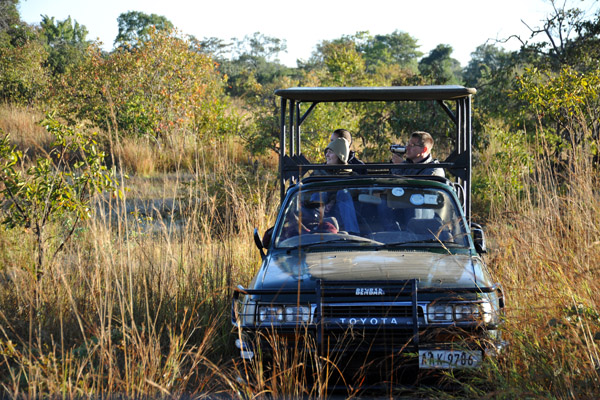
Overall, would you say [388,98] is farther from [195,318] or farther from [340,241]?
[195,318]

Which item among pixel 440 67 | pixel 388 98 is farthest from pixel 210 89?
pixel 388 98

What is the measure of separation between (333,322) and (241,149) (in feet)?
40.1

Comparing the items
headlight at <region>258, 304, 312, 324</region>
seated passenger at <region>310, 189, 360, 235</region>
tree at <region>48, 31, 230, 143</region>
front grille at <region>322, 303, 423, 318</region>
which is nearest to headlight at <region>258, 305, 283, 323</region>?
headlight at <region>258, 304, 312, 324</region>

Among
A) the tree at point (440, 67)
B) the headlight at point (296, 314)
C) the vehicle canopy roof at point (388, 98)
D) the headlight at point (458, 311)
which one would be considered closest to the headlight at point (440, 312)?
the headlight at point (458, 311)

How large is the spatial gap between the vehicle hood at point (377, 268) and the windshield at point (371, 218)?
218 millimetres

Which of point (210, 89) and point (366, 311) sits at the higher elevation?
point (210, 89)

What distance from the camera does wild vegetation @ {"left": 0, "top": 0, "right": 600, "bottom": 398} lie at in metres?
3.83

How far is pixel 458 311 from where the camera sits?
389 centimetres

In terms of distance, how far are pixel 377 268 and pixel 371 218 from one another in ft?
3.02

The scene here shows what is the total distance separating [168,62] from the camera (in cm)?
1702

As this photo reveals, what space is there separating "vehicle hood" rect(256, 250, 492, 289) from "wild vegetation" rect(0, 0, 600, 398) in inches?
13.1

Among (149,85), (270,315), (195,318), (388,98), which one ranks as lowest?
(195,318)

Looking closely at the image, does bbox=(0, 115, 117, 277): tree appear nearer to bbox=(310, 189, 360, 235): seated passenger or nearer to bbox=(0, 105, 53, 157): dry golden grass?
bbox=(310, 189, 360, 235): seated passenger

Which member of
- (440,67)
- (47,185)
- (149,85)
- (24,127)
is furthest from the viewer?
(24,127)
